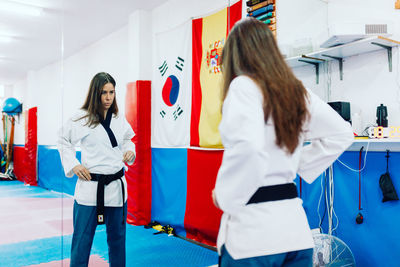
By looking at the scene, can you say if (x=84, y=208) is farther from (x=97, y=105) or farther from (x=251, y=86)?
(x=251, y=86)

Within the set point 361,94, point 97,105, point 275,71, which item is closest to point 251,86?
point 275,71

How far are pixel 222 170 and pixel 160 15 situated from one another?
269 centimetres

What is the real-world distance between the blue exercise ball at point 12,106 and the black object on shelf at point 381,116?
2601mm

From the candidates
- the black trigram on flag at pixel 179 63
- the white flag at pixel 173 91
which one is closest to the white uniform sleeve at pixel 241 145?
the white flag at pixel 173 91

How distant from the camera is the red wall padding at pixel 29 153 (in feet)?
7.87

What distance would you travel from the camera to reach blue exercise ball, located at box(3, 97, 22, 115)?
2312 millimetres

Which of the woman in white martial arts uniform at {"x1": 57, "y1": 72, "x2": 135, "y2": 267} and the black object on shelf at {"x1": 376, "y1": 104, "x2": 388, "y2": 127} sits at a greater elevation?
the black object on shelf at {"x1": 376, "y1": 104, "x2": 388, "y2": 127}

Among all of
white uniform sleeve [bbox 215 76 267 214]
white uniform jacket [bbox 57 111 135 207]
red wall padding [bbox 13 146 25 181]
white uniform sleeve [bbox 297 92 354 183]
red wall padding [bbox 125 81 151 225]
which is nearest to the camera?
white uniform sleeve [bbox 215 76 267 214]

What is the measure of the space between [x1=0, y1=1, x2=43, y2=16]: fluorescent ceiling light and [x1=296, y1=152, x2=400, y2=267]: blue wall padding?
8.58 feet

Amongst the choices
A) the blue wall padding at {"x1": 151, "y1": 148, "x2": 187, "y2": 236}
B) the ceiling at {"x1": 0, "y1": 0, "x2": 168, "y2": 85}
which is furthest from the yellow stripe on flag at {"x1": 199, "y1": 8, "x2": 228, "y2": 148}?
the ceiling at {"x1": 0, "y1": 0, "x2": 168, "y2": 85}

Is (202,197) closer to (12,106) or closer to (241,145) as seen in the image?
(12,106)

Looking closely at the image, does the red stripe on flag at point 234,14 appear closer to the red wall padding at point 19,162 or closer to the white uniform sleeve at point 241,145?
the red wall padding at point 19,162

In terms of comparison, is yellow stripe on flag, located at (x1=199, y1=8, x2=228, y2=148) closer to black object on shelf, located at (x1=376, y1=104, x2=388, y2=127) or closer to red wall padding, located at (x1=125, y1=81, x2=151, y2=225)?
red wall padding, located at (x1=125, y1=81, x2=151, y2=225)

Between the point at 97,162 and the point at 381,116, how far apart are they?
6.61 ft
